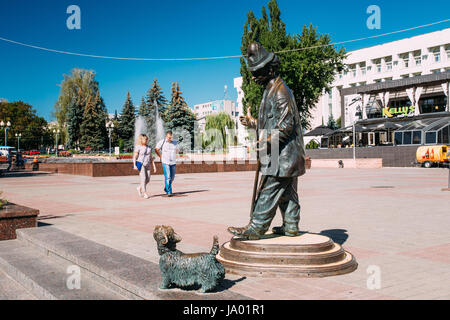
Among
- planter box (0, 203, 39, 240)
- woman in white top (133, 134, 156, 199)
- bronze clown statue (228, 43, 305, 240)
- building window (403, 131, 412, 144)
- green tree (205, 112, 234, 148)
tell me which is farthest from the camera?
green tree (205, 112, 234, 148)

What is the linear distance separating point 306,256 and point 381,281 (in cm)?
69

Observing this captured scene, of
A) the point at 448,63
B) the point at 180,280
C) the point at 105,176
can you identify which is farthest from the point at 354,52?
the point at 180,280

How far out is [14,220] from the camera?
628cm

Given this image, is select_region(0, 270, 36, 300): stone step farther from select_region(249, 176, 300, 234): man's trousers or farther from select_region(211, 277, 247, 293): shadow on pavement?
select_region(249, 176, 300, 234): man's trousers

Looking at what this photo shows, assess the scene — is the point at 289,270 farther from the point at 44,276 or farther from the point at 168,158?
the point at 168,158

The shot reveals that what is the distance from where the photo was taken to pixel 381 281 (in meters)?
3.77

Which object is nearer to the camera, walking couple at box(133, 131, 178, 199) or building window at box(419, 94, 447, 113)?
walking couple at box(133, 131, 178, 199)

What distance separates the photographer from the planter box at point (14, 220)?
615 cm

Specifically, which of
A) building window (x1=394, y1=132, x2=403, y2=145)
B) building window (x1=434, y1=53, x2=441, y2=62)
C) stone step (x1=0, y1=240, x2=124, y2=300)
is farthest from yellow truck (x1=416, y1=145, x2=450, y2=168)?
building window (x1=434, y1=53, x2=441, y2=62)

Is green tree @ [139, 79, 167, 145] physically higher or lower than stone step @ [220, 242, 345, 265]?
higher

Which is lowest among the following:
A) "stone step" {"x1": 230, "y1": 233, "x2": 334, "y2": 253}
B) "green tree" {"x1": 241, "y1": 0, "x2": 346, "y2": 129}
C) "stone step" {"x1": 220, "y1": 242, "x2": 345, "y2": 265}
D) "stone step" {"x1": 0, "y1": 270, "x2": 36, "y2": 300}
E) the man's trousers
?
"stone step" {"x1": 0, "y1": 270, "x2": 36, "y2": 300}

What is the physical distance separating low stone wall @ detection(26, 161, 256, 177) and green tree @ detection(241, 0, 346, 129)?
14299mm

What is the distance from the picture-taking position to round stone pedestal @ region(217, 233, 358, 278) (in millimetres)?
3912

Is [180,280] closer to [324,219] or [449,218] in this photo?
[324,219]
